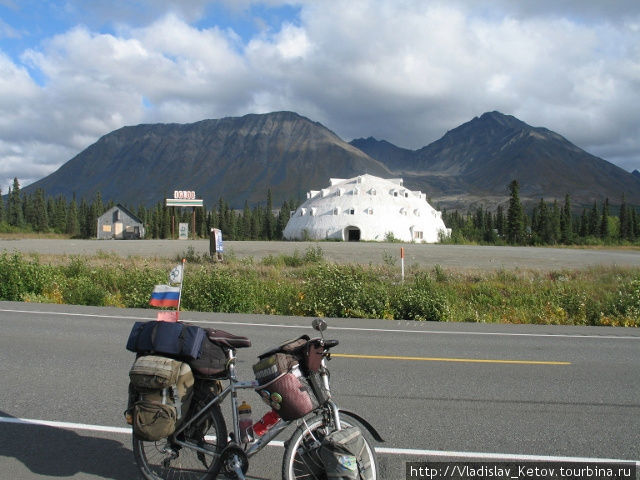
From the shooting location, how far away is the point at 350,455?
10.5 feet

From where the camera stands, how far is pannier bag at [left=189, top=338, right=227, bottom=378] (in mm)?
3617

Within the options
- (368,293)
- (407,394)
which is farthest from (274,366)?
(368,293)

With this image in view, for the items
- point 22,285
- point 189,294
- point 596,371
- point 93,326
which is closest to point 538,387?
point 596,371

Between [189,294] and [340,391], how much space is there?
9.18 m

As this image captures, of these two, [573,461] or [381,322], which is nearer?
[573,461]

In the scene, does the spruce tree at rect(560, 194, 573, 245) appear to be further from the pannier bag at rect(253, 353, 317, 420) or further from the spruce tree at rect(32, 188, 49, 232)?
the spruce tree at rect(32, 188, 49, 232)

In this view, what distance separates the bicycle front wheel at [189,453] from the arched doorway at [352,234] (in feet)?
214

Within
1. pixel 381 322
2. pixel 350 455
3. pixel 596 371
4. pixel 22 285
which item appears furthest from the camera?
pixel 22 285

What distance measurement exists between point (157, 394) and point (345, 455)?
1.34m

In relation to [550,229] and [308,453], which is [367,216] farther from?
[308,453]

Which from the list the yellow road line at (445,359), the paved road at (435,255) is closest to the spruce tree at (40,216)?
the paved road at (435,255)

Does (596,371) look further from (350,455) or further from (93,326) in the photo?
(93,326)

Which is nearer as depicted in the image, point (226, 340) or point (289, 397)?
point (289, 397)

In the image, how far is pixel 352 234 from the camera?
70000mm
